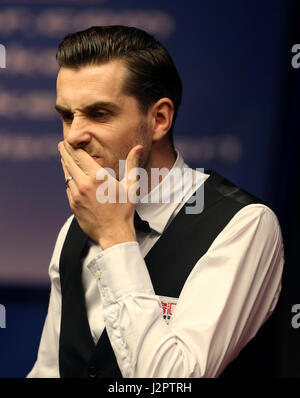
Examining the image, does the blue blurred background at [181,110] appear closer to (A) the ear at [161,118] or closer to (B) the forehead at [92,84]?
(A) the ear at [161,118]

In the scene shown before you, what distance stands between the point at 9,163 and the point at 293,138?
1160 mm

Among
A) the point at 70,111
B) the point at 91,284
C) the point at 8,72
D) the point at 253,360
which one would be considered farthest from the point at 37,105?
the point at 253,360

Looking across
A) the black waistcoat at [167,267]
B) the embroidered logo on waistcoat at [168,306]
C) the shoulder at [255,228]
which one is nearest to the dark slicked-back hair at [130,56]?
the black waistcoat at [167,267]

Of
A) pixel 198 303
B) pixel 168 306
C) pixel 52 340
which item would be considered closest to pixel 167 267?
pixel 168 306

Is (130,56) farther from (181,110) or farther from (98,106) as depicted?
(181,110)

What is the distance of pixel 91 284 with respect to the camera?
6.48ft

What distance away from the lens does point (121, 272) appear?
160 centimetres

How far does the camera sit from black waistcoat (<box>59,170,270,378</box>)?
5.81ft

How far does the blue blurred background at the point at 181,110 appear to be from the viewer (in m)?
2.45

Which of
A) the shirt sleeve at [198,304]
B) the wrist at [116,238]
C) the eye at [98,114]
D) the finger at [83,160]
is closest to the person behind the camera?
the shirt sleeve at [198,304]

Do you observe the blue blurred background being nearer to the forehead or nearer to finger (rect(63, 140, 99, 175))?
the forehead

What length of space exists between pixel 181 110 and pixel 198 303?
3.65ft

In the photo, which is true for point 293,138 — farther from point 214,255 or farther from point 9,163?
point 9,163

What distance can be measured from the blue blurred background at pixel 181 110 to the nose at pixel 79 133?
2.34 feet
